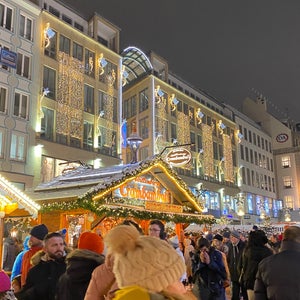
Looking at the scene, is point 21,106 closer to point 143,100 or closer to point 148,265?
point 143,100

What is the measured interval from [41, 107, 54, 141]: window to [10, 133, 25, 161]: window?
1.79 meters

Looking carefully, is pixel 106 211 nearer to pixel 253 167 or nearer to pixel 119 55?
pixel 119 55

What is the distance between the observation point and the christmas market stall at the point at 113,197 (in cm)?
1172

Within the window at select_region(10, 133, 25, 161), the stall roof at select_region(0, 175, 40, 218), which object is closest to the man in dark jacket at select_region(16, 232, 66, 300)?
the stall roof at select_region(0, 175, 40, 218)

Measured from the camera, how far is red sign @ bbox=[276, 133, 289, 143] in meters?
59.3

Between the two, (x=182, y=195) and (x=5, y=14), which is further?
(x=5, y=14)

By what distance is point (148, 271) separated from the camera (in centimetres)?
190

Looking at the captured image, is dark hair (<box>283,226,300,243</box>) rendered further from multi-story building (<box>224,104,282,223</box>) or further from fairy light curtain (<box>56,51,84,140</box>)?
multi-story building (<box>224,104,282,223</box>)

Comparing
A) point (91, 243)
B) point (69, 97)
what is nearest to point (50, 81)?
point (69, 97)

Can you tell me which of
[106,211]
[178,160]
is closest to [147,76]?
[178,160]

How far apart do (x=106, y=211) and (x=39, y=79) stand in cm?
1741

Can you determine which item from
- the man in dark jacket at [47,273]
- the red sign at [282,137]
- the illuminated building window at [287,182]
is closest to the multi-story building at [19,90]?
the man in dark jacket at [47,273]

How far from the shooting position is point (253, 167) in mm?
53969

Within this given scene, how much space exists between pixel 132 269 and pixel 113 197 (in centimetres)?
1036
